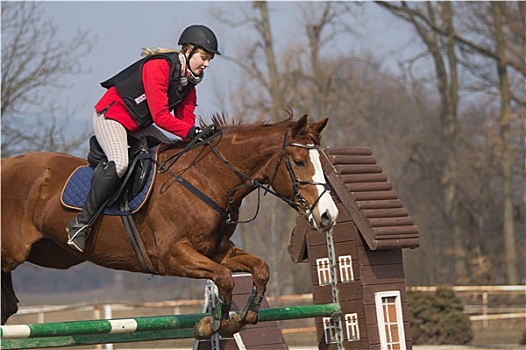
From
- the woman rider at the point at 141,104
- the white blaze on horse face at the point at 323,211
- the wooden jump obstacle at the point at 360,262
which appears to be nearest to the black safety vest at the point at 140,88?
the woman rider at the point at 141,104

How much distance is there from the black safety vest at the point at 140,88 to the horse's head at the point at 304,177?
2.63ft

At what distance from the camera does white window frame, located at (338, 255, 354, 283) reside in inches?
262

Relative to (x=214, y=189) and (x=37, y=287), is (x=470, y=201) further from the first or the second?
(x=214, y=189)

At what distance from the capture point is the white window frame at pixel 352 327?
6.55 metres

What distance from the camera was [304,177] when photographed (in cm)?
547

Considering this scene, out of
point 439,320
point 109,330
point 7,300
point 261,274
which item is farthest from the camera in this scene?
point 439,320

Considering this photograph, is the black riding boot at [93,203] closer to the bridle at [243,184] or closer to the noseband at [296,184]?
the bridle at [243,184]

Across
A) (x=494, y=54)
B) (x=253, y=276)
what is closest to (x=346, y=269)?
(x=253, y=276)

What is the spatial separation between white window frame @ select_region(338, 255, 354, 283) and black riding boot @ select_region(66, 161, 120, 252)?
189 cm

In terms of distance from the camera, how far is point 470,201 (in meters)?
35.2

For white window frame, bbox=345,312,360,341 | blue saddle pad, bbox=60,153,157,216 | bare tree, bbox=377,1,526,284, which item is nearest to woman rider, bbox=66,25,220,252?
blue saddle pad, bbox=60,153,157,216

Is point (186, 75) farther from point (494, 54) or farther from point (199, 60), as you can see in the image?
point (494, 54)

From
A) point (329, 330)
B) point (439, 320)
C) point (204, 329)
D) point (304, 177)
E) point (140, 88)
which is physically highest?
point (140, 88)

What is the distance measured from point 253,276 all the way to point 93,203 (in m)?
1.14
